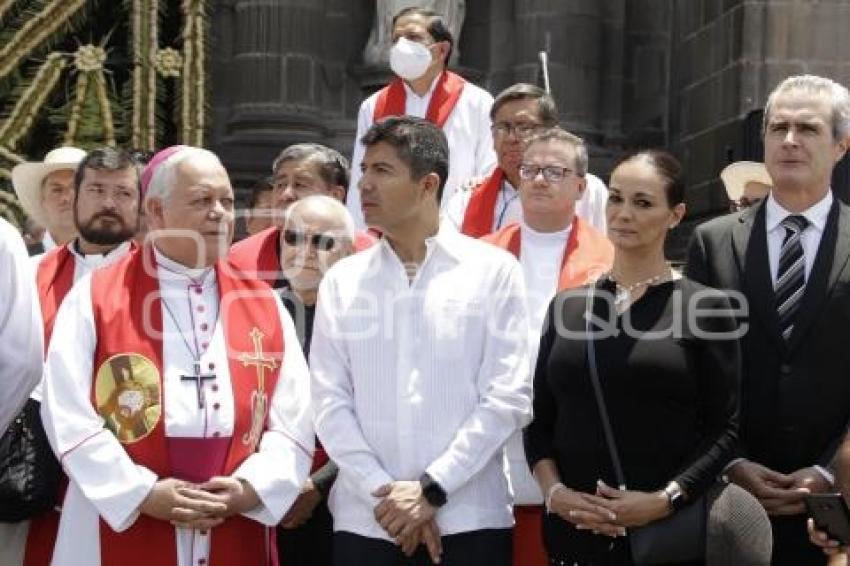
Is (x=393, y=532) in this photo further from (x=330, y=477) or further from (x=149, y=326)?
(x=149, y=326)

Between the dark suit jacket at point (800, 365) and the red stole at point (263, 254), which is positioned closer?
the dark suit jacket at point (800, 365)

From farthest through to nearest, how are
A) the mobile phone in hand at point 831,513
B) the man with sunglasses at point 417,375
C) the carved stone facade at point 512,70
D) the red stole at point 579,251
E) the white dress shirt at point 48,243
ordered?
the carved stone facade at point 512,70
the white dress shirt at point 48,243
the red stole at point 579,251
the man with sunglasses at point 417,375
the mobile phone in hand at point 831,513

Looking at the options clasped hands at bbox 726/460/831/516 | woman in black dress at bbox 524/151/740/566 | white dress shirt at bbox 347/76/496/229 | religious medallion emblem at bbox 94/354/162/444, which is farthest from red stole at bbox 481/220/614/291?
white dress shirt at bbox 347/76/496/229

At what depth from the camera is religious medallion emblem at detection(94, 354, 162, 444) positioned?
15.0 ft

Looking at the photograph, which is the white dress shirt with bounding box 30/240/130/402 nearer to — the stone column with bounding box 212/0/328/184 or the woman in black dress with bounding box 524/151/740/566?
the woman in black dress with bounding box 524/151/740/566

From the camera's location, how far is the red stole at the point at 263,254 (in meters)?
5.86

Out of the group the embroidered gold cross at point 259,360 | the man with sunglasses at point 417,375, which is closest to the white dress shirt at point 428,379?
the man with sunglasses at point 417,375

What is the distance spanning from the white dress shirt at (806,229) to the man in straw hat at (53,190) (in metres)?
3.16

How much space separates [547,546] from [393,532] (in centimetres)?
53

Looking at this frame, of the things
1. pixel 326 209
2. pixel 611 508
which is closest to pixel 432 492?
pixel 611 508

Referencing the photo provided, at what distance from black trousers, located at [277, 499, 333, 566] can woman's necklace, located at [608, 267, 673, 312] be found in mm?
1381

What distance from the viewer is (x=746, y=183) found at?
26.1 feet

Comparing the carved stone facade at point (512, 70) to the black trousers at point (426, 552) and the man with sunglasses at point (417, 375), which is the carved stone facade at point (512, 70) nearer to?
the man with sunglasses at point (417, 375)

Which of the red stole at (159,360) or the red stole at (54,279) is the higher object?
the red stole at (54,279)
